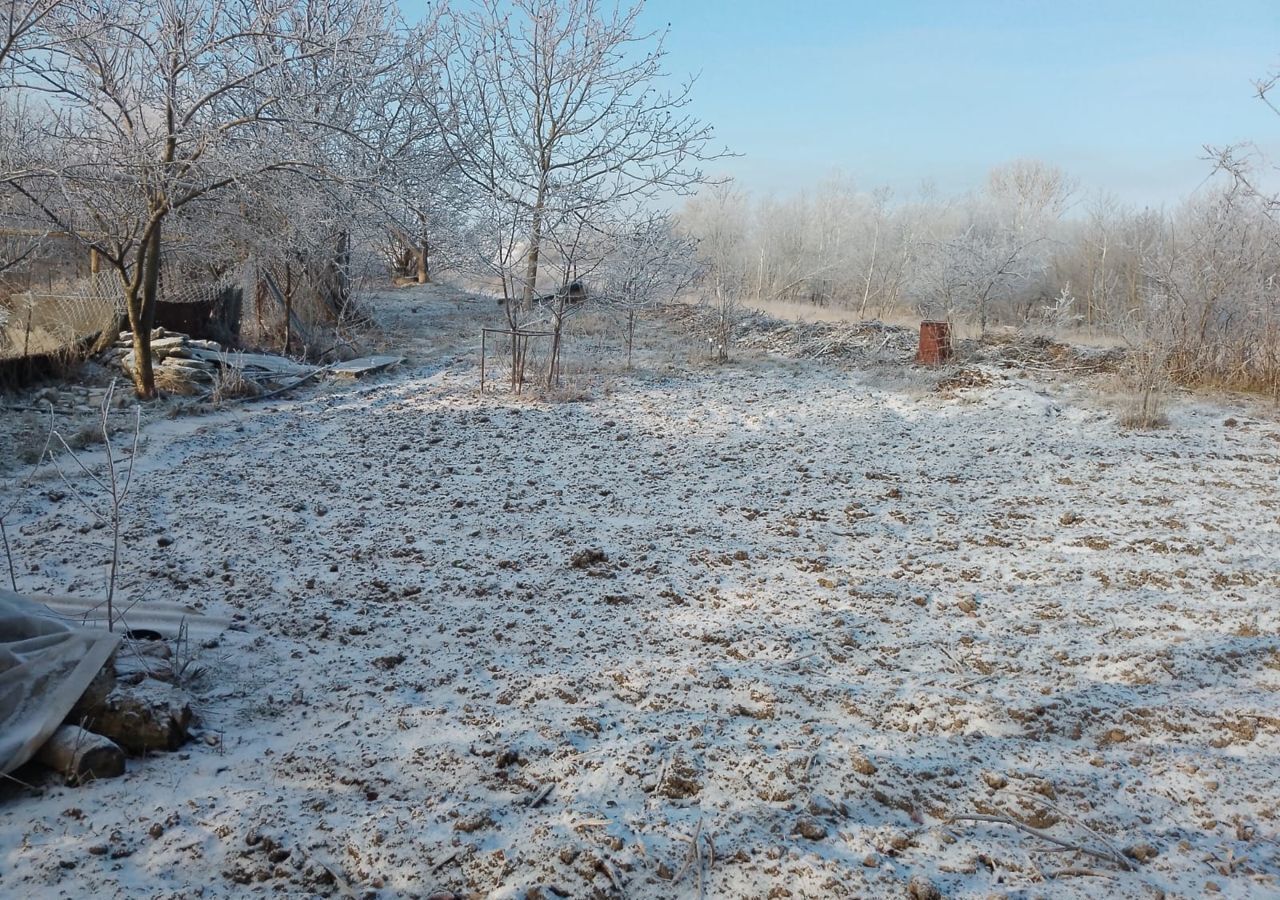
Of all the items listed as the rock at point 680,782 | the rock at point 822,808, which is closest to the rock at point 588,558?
the rock at point 680,782

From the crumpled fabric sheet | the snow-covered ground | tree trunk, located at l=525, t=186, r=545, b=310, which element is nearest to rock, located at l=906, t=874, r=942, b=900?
the snow-covered ground

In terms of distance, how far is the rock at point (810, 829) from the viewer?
2.18 meters

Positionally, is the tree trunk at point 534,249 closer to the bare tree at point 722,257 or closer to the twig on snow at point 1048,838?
the bare tree at point 722,257

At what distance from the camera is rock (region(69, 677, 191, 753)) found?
2433 millimetres

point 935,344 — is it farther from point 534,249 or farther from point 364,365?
point 364,365

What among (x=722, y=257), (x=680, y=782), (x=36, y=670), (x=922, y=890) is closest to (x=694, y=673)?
(x=680, y=782)

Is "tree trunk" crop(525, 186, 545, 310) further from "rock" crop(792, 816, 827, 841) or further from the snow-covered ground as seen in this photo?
"rock" crop(792, 816, 827, 841)

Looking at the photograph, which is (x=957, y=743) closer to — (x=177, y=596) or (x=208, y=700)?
(x=208, y=700)

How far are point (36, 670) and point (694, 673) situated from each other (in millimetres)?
2150

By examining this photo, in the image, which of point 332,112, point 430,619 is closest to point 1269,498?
point 430,619

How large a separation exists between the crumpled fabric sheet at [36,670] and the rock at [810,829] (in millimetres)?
2153

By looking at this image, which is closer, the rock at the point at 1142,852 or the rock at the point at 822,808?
the rock at the point at 1142,852

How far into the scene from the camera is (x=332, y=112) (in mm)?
8195

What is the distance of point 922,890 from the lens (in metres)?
1.98
